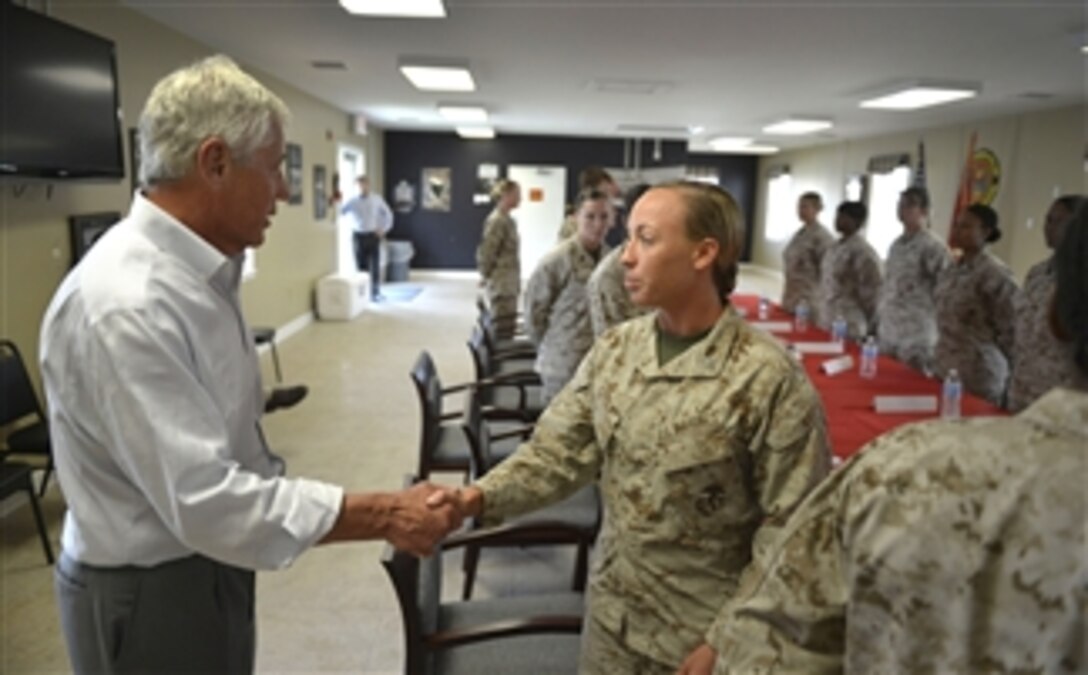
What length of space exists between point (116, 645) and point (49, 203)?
343cm

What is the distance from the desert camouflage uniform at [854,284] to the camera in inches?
204

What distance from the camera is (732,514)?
1.29 metres

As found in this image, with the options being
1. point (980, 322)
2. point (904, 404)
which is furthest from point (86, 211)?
point (980, 322)

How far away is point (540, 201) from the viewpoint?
1441 cm

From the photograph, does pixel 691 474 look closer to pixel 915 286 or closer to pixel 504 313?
pixel 915 286

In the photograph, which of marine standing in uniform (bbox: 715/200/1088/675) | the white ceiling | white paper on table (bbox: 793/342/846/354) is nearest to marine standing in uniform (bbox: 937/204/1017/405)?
white paper on table (bbox: 793/342/846/354)

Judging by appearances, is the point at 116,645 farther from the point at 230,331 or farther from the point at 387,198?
the point at 387,198

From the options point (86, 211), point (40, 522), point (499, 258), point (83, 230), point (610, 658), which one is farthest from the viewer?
point (499, 258)

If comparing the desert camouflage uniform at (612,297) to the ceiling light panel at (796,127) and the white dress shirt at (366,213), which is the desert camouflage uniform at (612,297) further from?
the white dress shirt at (366,213)

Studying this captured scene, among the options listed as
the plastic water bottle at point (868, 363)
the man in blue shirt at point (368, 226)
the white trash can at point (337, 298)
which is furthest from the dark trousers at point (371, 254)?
the plastic water bottle at point (868, 363)

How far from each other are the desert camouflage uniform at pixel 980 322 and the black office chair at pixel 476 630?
302 cm

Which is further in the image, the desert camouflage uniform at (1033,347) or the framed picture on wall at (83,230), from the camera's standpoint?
the framed picture on wall at (83,230)

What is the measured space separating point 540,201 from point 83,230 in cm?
1067

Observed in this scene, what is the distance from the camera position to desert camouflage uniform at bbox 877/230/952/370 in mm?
4738
